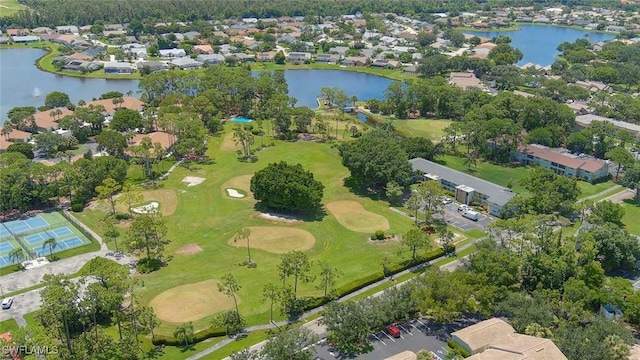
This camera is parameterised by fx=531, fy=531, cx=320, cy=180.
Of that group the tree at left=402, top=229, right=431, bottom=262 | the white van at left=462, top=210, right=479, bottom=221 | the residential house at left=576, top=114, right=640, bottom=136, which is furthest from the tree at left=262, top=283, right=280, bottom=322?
the residential house at left=576, top=114, right=640, bottom=136

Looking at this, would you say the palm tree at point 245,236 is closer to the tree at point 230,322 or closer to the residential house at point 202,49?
the tree at point 230,322

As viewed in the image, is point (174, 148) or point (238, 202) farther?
point (174, 148)

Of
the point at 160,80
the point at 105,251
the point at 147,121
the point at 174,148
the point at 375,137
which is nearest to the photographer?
the point at 105,251

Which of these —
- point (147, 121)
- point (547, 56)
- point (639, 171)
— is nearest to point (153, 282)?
point (147, 121)

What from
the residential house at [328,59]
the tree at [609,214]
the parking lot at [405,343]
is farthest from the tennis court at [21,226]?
the residential house at [328,59]

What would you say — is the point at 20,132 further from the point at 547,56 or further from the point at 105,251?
the point at 547,56

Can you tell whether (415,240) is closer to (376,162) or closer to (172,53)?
(376,162)
